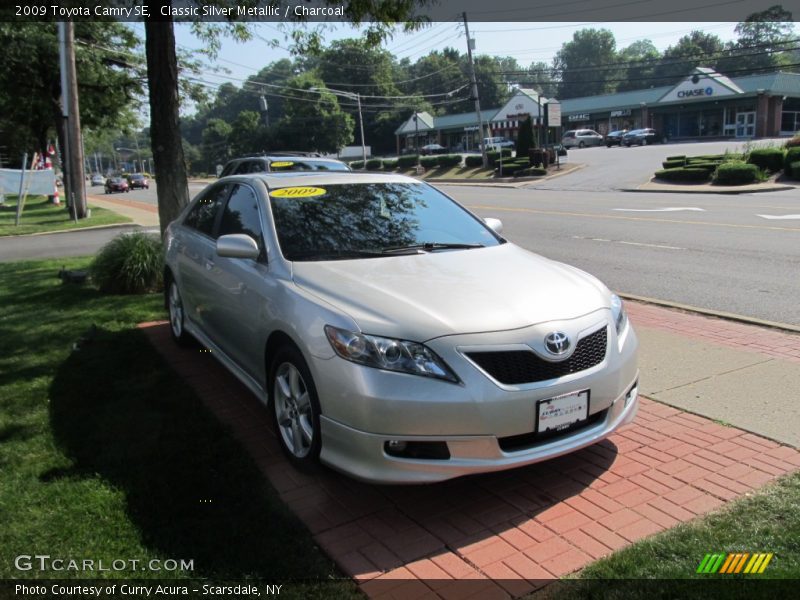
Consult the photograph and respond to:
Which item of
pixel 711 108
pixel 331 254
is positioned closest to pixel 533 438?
pixel 331 254

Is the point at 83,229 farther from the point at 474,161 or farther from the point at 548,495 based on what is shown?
the point at 474,161

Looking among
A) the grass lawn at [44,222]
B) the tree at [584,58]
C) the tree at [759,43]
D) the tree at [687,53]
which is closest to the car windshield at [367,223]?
the grass lawn at [44,222]

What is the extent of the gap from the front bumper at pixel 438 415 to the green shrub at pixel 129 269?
6.24 metres

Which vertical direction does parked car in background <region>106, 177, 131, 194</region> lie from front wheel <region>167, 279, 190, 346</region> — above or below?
above

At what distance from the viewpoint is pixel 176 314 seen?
6.43 m

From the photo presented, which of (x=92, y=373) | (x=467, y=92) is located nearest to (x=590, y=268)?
(x=92, y=373)

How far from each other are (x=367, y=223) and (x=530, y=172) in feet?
113

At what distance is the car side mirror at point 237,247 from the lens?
4.23m

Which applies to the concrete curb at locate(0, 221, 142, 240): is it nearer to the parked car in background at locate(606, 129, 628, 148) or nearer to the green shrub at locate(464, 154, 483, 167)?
the green shrub at locate(464, 154, 483, 167)

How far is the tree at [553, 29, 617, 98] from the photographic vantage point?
410ft

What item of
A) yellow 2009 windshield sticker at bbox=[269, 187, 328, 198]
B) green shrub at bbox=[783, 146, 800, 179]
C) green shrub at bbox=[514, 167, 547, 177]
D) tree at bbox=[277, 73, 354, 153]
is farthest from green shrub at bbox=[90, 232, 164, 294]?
tree at bbox=[277, 73, 354, 153]

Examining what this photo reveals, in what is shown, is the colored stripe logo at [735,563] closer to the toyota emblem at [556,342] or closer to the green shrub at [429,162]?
the toyota emblem at [556,342]

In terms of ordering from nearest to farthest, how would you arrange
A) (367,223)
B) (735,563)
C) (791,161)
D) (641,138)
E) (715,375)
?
(735,563) < (367,223) < (715,375) < (791,161) < (641,138)

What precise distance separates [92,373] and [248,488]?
266cm
